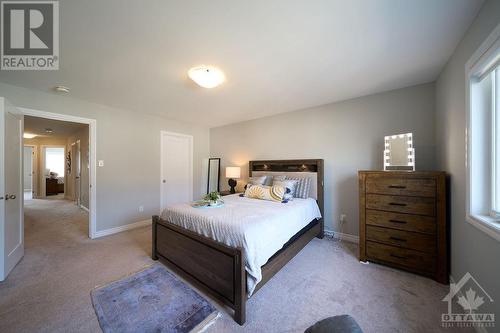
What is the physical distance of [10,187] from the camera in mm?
2238

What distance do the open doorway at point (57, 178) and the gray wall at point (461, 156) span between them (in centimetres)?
510

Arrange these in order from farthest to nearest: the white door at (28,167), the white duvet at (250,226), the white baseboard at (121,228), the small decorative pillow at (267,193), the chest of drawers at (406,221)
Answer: the white door at (28,167) < the white baseboard at (121,228) < the small decorative pillow at (267,193) < the chest of drawers at (406,221) < the white duvet at (250,226)

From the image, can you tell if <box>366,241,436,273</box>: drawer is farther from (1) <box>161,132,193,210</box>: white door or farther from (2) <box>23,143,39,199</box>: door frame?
(2) <box>23,143,39,199</box>: door frame

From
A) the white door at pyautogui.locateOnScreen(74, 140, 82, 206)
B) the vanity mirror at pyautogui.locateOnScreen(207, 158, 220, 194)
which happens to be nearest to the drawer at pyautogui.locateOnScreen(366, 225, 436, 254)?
the vanity mirror at pyautogui.locateOnScreen(207, 158, 220, 194)

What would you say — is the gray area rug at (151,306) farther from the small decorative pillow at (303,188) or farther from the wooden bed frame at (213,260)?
the small decorative pillow at (303,188)

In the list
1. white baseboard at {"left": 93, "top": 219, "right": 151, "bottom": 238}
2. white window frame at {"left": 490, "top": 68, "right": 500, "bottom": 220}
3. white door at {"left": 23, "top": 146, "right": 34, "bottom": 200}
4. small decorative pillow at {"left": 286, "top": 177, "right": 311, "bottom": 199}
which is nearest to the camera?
white window frame at {"left": 490, "top": 68, "right": 500, "bottom": 220}

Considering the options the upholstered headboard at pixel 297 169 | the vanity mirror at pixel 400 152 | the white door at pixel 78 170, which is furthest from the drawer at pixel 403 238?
the white door at pixel 78 170

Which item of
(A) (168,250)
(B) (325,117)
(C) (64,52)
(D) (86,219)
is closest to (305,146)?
(B) (325,117)

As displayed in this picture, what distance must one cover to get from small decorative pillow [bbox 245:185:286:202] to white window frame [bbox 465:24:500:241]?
6.29 feet

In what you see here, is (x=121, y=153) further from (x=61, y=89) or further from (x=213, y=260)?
(x=213, y=260)

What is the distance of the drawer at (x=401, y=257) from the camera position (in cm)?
206

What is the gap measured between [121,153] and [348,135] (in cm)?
419

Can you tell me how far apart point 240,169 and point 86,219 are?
12.5ft

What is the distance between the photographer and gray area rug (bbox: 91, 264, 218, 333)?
1.47 m
